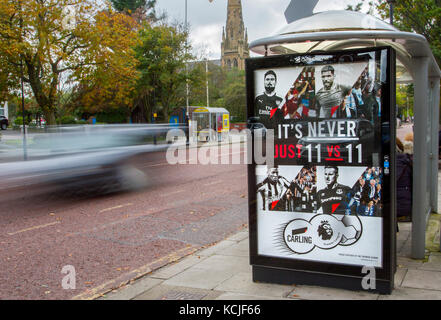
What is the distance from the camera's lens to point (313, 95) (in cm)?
400

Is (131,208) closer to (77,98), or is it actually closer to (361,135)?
(361,135)

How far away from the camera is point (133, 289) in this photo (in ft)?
14.7

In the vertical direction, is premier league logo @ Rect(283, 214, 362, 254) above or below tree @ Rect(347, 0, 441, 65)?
below

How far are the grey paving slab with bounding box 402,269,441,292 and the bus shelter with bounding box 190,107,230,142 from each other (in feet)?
97.0

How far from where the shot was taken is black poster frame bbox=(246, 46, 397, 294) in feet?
12.4

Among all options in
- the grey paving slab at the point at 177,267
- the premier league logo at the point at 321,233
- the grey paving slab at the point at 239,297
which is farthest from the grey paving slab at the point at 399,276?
the grey paving slab at the point at 177,267

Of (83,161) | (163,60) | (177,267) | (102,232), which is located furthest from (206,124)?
(177,267)

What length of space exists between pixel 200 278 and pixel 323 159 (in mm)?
1814

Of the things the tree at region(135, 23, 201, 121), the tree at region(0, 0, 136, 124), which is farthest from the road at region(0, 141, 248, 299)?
the tree at region(135, 23, 201, 121)

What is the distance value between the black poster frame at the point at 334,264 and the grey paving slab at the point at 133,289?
1097 millimetres

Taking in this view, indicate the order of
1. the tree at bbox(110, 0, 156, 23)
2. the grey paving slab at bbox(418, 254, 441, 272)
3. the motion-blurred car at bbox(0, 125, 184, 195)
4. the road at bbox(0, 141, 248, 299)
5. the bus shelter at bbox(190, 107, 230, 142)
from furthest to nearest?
the tree at bbox(110, 0, 156, 23) → the bus shelter at bbox(190, 107, 230, 142) → the motion-blurred car at bbox(0, 125, 184, 195) → the road at bbox(0, 141, 248, 299) → the grey paving slab at bbox(418, 254, 441, 272)

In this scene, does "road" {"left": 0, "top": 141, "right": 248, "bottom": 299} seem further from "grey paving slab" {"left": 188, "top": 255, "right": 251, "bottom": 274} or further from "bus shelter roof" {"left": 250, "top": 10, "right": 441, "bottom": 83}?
"bus shelter roof" {"left": 250, "top": 10, "right": 441, "bottom": 83}

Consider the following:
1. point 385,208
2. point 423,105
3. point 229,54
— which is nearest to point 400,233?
point 423,105

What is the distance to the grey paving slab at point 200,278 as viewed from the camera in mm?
4438
